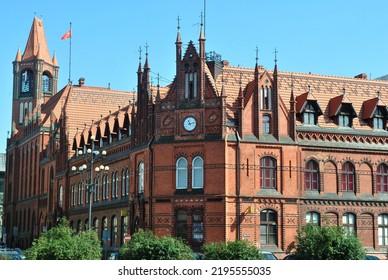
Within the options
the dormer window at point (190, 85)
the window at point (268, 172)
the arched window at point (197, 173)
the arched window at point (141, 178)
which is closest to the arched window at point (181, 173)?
the arched window at point (197, 173)

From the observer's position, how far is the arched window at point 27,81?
4178 inches

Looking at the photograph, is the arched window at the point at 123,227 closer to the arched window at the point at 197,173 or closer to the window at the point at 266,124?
the arched window at the point at 197,173

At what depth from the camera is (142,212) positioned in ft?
168

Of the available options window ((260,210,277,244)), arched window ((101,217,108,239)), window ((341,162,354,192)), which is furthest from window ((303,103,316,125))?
arched window ((101,217,108,239))

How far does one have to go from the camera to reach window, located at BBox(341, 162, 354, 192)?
53188mm

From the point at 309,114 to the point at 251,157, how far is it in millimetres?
6805

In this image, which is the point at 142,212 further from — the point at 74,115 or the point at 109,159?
the point at 74,115

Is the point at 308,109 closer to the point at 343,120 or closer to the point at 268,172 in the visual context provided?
the point at 343,120

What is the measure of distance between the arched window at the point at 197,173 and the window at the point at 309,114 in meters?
9.06

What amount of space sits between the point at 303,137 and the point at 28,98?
63.3 m

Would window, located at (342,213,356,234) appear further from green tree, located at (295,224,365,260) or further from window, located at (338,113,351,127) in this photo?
green tree, located at (295,224,365,260)

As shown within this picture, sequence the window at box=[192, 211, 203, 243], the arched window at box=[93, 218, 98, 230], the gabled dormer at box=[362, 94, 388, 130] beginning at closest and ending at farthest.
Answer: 1. the window at box=[192, 211, 203, 243]
2. the gabled dormer at box=[362, 94, 388, 130]
3. the arched window at box=[93, 218, 98, 230]

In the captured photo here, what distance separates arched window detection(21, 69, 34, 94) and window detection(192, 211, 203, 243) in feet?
207

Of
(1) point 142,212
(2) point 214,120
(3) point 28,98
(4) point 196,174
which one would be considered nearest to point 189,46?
(2) point 214,120
